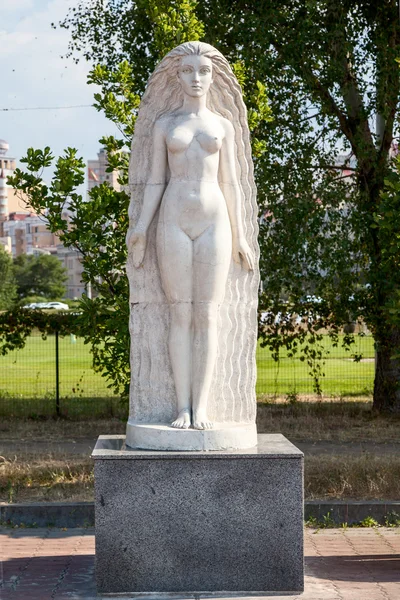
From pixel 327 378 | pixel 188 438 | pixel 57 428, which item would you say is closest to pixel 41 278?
pixel 327 378

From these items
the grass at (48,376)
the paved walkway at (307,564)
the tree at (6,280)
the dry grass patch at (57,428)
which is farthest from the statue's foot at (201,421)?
the tree at (6,280)

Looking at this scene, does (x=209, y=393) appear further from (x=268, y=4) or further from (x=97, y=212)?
(x=268, y=4)

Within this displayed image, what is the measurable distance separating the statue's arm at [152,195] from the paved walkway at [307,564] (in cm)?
222

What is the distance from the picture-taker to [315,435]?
1355cm

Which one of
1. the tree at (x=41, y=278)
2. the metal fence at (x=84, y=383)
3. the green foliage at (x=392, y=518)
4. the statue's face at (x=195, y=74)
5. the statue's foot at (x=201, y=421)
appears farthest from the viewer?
the tree at (x=41, y=278)

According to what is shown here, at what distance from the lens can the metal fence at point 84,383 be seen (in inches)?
619

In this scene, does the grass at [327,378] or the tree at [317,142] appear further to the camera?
the grass at [327,378]

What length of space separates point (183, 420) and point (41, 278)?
70.6 m

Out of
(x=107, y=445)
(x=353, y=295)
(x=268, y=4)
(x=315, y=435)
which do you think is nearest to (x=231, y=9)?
(x=268, y=4)

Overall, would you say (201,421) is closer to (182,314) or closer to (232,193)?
(182,314)

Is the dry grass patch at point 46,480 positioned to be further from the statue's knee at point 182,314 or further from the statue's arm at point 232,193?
the statue's arm at point 232,193

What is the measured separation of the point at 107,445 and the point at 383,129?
9185 mm

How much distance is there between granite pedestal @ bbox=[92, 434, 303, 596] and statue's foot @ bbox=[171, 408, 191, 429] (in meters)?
0.31

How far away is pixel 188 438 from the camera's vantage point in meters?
6.77
